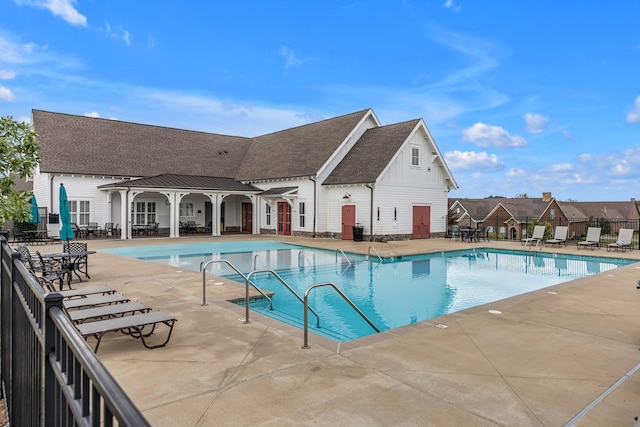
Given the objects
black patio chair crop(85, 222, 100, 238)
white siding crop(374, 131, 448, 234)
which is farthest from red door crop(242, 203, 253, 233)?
white siding crop(374, 131, 448, 234)

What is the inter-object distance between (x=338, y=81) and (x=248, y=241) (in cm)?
1547

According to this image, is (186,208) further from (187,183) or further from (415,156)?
(415,156)

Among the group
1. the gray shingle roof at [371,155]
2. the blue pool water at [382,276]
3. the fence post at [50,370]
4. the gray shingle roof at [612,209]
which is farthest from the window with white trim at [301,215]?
the gray shingle roof at [612,209]

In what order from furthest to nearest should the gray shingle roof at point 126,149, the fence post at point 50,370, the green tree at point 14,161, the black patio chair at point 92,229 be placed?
the gray shingle roof at point 126,149
the black patio chair at point 92,229
the green tree at point 14,161
the fence post at point 50,370

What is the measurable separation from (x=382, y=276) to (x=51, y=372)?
475 inches

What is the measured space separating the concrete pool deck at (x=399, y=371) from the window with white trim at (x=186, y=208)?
76.9 feet

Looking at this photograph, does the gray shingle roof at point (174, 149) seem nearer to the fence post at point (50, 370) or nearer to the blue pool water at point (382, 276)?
the blue pool water at point (382, 276)

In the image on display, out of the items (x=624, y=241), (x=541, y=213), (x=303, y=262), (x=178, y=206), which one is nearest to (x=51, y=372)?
(x=303, y=262)

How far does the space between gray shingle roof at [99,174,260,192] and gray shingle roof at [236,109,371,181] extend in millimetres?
1510

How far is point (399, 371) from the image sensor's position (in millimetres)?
4676

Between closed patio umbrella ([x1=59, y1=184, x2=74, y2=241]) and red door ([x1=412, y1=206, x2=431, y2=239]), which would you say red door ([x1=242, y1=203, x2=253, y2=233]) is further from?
closed patio umbrella ([x1=59, y1=184, x2=74, y2=241])

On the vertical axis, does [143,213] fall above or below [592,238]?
above

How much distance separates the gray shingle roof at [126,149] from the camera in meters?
25.1

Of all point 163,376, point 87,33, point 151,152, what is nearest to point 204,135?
point 151,152
